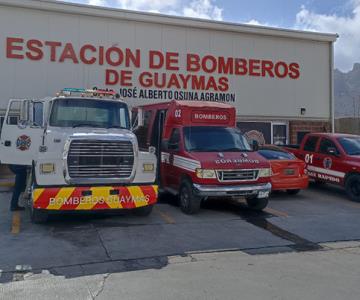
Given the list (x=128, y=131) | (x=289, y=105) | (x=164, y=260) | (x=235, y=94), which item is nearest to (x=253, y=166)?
(x=128, y=131)

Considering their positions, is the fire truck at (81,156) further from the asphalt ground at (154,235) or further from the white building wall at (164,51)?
the white building wall at (164,51)

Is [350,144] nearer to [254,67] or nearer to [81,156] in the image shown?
[254,67]

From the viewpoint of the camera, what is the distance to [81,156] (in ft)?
27.2

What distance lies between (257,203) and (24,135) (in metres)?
5.59

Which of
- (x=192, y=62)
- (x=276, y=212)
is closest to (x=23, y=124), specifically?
(x=276, y=212)

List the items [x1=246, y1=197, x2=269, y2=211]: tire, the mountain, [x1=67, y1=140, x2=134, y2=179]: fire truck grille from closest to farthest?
1. [x1=67, y1=140, x2=134, y2=179]: fire truck grille
2. [x1=246, y1=197, x2=269, y2=211]: tire
3. the mountain

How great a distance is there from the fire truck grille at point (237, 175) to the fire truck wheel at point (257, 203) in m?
0.69

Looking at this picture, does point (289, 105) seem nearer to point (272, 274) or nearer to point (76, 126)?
point (76, 126)

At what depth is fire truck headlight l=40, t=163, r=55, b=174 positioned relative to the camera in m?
8.04

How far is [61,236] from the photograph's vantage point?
7.74 metres

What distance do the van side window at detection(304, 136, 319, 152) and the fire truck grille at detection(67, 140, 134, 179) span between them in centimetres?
721

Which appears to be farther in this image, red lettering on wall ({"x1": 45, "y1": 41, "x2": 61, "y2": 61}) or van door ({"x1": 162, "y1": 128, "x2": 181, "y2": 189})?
red lettering on wall ({"x1": 45, "y1": 41, "x2": 61, "y2": 61})

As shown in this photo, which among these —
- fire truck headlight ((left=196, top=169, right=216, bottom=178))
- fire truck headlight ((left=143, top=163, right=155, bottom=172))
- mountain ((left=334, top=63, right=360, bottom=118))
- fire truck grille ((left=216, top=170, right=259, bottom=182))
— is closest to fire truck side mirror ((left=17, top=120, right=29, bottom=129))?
fire truck headlight ((left=143, top=163, right=155, bottom=172))

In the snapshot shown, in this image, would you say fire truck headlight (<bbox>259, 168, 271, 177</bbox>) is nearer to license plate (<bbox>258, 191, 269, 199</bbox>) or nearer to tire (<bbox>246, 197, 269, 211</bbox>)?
license plate (<bbox>258, 191, 269, 199</bbox>)
